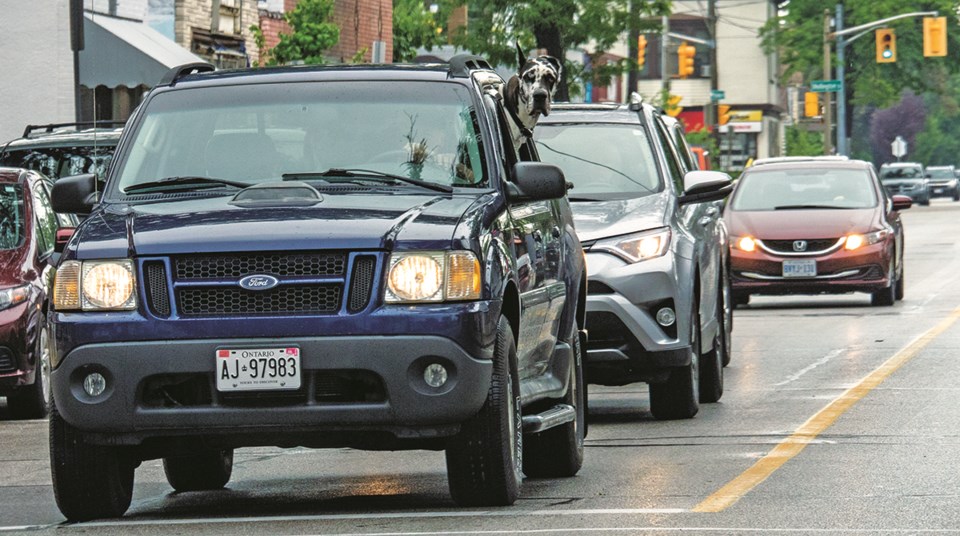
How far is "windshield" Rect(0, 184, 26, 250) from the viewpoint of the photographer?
47.9ft

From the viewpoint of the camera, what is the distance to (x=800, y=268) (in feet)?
78.3

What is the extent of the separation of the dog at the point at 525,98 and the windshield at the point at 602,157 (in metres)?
2.94

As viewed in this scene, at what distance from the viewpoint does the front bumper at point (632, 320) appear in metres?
12.4

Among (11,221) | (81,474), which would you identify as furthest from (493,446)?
(11,221)

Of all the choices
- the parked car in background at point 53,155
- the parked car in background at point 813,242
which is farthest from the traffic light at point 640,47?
the parked car in background at point 53,155

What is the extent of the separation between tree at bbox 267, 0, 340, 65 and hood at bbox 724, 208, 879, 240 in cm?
988

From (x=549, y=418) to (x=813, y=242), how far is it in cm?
1520

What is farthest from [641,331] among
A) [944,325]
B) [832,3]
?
[832,3]

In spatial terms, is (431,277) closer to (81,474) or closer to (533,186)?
(533,186)

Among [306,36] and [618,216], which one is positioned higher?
[306,36]

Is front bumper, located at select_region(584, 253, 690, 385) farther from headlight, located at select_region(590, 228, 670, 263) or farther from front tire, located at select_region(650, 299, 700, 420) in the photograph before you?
front tire, located at select_region(650, 299, 700, 420)

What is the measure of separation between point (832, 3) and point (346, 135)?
74.1m

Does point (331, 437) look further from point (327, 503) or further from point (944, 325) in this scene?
point (944, 325)

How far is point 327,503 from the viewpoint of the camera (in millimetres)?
9062
